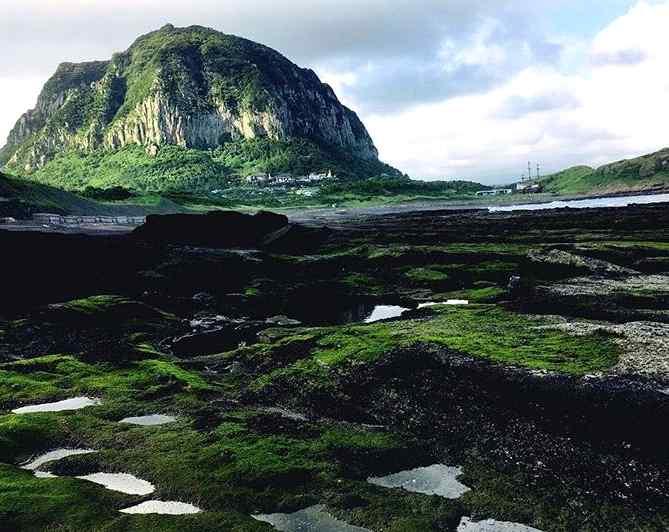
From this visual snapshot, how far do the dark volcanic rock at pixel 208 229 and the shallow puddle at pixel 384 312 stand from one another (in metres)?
53.8

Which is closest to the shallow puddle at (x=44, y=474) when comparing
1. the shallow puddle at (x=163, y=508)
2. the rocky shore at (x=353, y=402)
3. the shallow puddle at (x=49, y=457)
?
the shallow puddle at (x=49, y=457)

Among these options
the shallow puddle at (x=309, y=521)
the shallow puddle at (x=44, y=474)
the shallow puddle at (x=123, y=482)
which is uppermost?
the shallow puddle at (x=44, y=474)

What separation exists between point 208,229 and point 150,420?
272 feet

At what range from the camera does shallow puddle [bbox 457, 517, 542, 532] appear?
67.8 feet

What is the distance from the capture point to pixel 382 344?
40.6 m

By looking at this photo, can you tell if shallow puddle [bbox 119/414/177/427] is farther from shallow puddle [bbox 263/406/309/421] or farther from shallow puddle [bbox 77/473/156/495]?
shallow puddle [bbox 77/473/156/495]

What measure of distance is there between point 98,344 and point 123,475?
87.9 ft

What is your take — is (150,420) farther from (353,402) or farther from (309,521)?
(309,521)

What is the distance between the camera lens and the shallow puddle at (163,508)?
2208cm

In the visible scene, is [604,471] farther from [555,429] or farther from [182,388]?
[182,388]

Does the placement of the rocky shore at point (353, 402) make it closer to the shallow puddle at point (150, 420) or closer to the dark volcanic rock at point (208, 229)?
the shallow puddle at point (150, 420)

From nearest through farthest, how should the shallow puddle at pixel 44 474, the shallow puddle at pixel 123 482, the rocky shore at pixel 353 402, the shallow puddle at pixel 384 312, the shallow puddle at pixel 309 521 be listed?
the shallow puddle at pixel 309 521
the rocky shore at pixel 353 402
the shallow puddle at pixel 123 482
the shallow puddle at pixel 44 474
the shallow puddle at pixel 384 312

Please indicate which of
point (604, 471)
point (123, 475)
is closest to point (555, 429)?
point (604, 471)

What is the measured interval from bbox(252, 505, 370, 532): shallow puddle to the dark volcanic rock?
8924 centimetres
